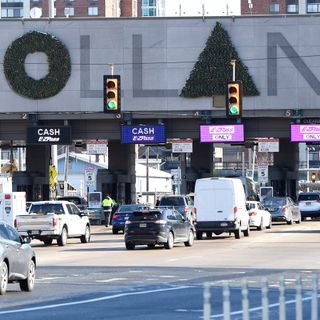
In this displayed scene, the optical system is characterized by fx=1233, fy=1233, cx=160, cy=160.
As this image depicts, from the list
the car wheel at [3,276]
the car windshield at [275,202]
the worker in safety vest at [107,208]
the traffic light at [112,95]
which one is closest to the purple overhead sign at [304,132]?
the car windshield at [275,202]

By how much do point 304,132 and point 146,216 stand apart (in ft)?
102

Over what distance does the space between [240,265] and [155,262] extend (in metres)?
2.92

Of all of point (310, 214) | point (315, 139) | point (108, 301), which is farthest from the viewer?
point (310, 214)

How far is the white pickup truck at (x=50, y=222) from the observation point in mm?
45562

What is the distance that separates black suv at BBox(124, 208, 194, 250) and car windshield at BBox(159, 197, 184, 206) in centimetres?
1631

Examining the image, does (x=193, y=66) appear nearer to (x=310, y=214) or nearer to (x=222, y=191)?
(x=310, y=214)

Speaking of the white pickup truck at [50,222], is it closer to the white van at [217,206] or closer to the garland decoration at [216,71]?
the white van at [217,206]

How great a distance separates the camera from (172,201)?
59.8 meters

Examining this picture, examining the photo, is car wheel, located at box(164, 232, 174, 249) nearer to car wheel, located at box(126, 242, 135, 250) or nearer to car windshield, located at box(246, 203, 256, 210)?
car wheel, located at box(126, 242, 135, 250)

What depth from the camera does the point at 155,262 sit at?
113 ft

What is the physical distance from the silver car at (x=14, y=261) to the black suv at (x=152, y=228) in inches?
648

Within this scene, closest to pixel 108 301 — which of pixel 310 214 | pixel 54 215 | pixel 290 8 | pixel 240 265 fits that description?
pixel 240 265

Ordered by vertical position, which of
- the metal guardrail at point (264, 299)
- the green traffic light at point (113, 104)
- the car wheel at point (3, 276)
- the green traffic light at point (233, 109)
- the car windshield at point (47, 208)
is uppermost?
the green traffic light at point (113, 104)

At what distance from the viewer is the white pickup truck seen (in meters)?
45.6
